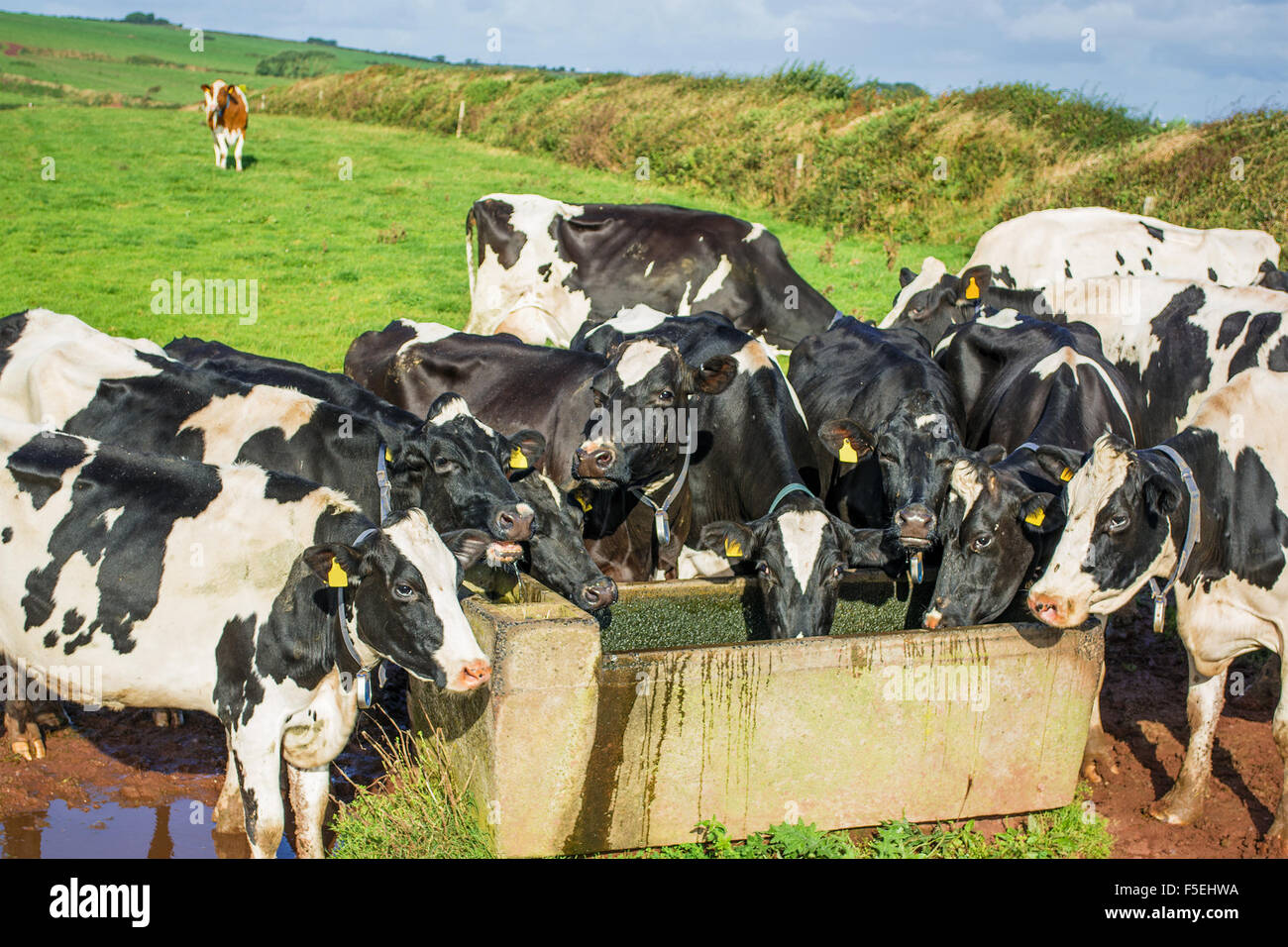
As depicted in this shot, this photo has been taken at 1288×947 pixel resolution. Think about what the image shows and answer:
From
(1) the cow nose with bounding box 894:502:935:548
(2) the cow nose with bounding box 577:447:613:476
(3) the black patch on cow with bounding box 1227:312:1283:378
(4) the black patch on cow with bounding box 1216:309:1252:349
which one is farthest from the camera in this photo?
(4) the black patch on cow with bounding box 1216:309:1252:349

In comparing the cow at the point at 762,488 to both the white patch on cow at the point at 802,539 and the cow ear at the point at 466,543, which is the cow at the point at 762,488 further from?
the cow ear at the point at 466,543

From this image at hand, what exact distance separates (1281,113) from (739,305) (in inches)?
446

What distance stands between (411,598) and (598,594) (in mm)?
1253

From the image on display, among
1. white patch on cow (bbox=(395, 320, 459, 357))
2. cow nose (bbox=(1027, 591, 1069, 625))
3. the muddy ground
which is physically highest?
white patch on cow (bbox=(395, 320, 459, 357))

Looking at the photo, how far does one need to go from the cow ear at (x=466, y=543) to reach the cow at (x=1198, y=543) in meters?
2.36

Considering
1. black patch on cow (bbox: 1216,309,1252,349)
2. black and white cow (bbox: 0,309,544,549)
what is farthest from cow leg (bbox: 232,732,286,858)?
black patch on cow (bbox: 1216,309,1252,349)

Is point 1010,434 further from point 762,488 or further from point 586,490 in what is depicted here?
point 586,490

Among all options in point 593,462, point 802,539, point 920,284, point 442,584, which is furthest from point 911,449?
point 920,284

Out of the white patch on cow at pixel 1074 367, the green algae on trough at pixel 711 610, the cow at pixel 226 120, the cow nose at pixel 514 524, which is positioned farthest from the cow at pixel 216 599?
the cow at pixel 226 120

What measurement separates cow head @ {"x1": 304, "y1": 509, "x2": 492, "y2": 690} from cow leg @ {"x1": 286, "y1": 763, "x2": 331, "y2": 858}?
81 cm

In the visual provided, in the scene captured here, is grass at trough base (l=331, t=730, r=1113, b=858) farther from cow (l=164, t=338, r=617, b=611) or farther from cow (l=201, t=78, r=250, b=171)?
cow (l=201, t=78, r=250, b=171)

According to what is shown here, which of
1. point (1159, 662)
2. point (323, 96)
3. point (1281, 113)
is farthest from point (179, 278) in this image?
point (323, 96)

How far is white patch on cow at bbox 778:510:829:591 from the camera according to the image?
565cm

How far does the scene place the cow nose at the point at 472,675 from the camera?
4.55 m
